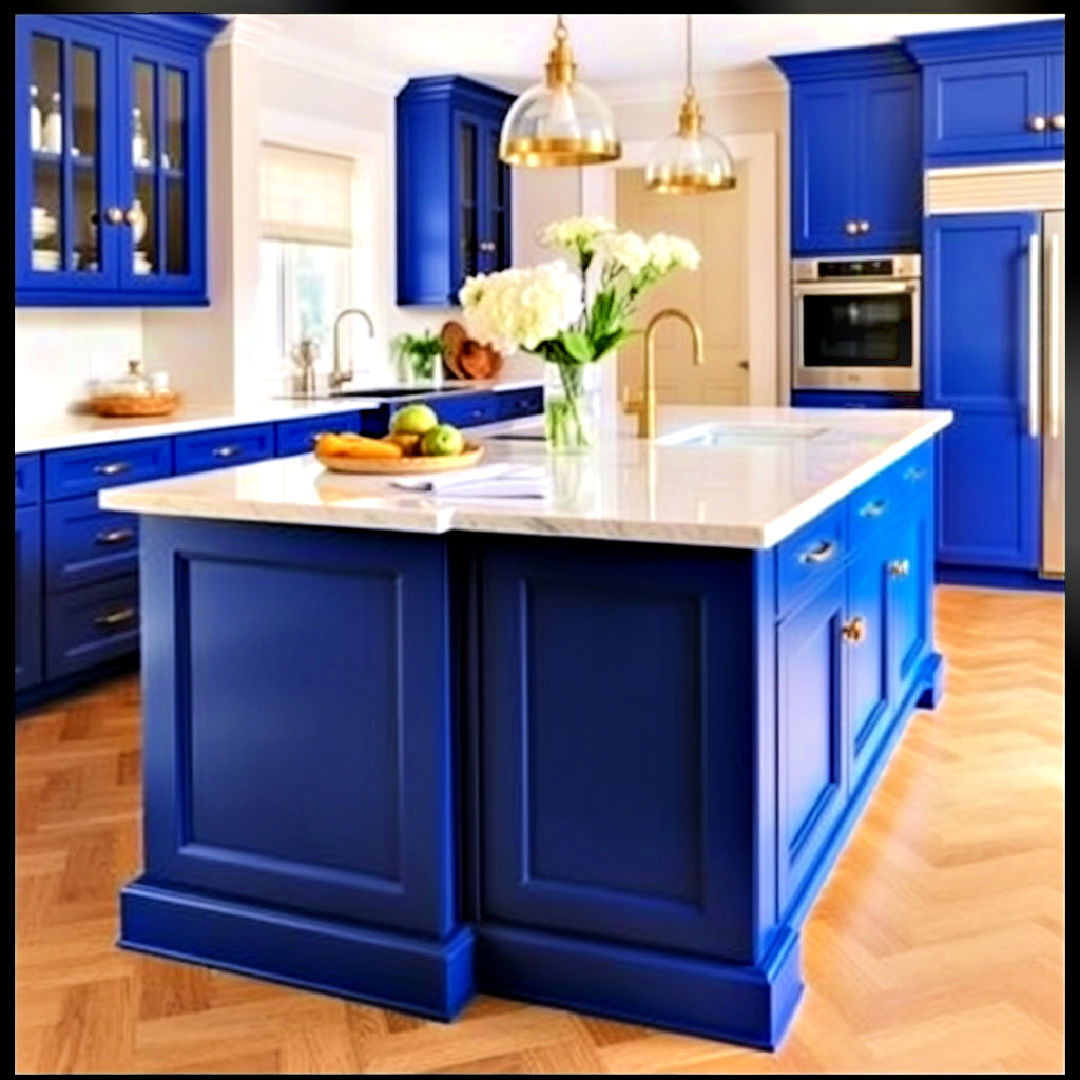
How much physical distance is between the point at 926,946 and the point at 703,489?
0.96 metres

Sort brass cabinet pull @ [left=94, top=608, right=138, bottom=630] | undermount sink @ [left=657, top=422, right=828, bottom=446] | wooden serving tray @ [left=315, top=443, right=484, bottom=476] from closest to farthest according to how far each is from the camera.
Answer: wooden serving tray @ [left=315, top=443, right=484, bottom=476]
undermount sink @ [left=657, top=422, right=828, bottom=446]
brass cabinet pull @ [left=94, top=608, right=138, bottom=630]

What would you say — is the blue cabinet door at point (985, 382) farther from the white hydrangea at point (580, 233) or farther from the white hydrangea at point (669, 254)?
the white hydrangea at point (580, 233)

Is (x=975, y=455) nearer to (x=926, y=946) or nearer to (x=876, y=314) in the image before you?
(x=876, y=314)

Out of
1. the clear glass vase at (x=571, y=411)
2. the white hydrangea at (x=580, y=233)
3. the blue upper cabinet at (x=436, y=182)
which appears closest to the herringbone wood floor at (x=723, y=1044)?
the clear glass vase at (x=571, y=411)

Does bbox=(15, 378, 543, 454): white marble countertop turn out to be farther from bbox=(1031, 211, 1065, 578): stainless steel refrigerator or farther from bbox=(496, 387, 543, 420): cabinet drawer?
bbox=(1031, 211, 1065, 578): stainless steel refrigerator

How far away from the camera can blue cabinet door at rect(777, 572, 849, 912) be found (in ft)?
7.84

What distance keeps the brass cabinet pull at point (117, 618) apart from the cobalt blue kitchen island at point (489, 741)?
1952 mm

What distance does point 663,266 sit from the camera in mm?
3131

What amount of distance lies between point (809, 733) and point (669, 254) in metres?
1.16

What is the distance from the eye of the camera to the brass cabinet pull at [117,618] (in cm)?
441

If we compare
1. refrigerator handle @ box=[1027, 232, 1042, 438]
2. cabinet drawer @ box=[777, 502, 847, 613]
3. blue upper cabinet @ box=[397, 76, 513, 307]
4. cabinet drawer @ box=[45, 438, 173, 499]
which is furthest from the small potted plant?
cabinet drawer @ box=[777, 502, 847, 613]

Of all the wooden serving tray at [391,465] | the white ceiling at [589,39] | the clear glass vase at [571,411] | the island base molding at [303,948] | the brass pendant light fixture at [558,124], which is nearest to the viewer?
the island base molding at [303,948]

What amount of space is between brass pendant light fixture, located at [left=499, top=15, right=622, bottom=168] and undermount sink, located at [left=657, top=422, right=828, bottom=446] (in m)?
A: 0.82

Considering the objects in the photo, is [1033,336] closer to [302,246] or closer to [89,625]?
[302,246]
